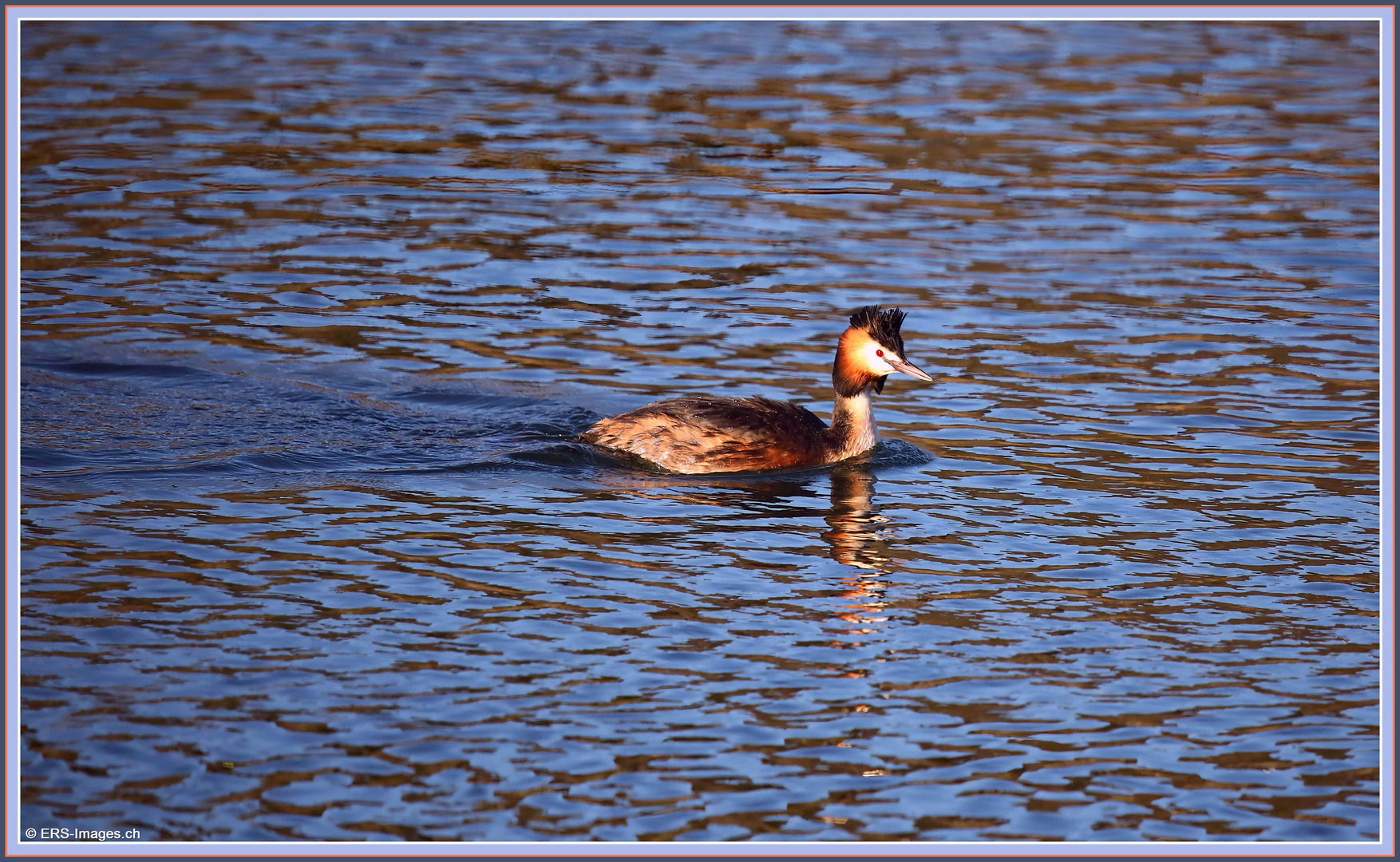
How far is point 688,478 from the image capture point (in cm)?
1189

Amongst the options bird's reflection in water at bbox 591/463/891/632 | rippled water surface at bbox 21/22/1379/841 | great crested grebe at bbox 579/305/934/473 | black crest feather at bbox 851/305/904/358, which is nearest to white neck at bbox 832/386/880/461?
great crested grebe at bbox 579/305/934/473

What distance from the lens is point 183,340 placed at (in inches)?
555

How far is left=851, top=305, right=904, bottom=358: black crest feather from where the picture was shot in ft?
39.6

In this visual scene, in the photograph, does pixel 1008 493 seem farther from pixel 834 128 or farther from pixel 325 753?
pixel 834 128

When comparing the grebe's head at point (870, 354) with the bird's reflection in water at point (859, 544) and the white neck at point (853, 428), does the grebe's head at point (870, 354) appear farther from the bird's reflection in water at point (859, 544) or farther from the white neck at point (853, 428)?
the bird's reflection in water at point (859, 544)

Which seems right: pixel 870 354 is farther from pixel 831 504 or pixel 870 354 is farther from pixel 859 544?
pixel 859 544

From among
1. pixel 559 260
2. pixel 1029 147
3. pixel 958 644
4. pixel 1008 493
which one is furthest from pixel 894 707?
pixel 1029 147

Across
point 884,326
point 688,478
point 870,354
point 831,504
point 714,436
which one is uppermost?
point 884,326

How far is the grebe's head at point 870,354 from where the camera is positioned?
12.1m

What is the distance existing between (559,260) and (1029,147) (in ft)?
23.3

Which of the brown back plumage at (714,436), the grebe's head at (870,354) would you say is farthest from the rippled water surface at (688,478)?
the grebe's head at (870,354)

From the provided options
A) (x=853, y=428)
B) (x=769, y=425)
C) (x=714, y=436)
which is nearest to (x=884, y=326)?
(x=853, y=428)

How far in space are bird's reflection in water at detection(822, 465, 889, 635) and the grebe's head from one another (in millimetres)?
669

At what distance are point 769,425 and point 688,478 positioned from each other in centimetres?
71
